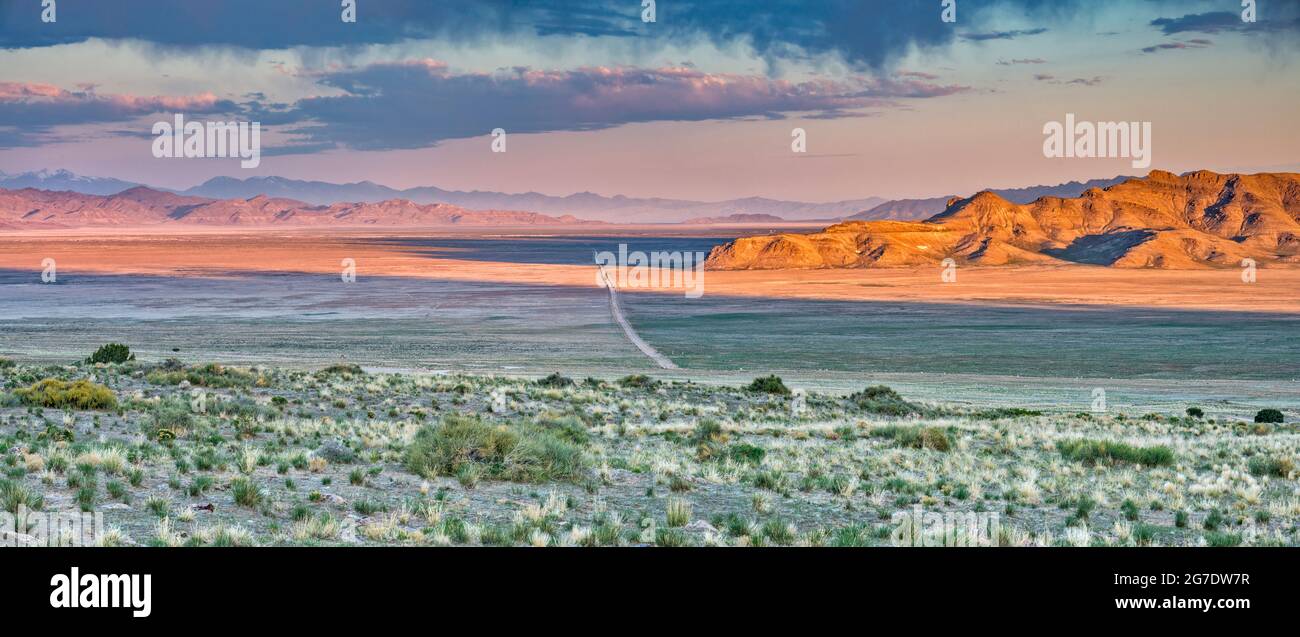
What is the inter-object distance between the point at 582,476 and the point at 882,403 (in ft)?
60.5

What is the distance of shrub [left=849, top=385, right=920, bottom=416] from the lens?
29.2 m

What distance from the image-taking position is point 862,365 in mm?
54469

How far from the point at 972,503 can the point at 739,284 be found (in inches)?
4230

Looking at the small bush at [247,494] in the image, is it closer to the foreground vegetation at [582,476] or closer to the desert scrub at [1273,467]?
the foreground vegetation at [582,476]

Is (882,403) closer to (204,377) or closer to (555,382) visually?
(555,382)

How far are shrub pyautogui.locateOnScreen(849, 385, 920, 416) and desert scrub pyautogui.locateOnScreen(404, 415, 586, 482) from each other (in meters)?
16.3

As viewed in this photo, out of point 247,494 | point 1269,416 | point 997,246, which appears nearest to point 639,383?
point 1269,416

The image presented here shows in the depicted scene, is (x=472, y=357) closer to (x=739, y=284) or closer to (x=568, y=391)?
(x=568, y=391)

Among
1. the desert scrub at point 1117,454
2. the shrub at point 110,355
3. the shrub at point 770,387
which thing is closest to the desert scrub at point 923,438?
the desert scrub at point 1117,454

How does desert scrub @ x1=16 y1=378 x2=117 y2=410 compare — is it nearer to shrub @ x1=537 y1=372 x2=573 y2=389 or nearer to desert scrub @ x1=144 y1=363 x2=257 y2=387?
desert scrub @ x1=144 y1=363 x2=257 y2=387

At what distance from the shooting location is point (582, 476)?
13.4 meters

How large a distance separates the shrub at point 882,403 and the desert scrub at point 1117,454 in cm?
A: 1095

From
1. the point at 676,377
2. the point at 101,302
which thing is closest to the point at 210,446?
the point at 676,377

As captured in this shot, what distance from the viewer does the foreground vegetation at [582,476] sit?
10.1 m
